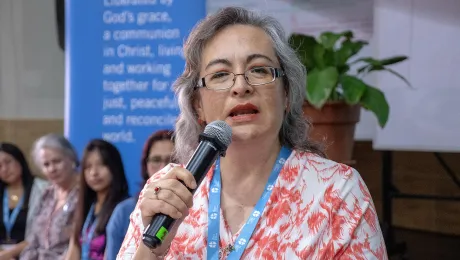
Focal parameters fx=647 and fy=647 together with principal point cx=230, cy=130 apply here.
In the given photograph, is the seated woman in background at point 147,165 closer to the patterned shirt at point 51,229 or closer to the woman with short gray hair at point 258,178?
the patterned shirt at point 51,229

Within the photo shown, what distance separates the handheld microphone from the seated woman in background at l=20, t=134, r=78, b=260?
2.15 meters

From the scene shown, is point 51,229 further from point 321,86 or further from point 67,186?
point 321,86

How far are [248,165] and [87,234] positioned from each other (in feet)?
6.05

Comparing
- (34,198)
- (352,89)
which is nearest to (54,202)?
(34,198)

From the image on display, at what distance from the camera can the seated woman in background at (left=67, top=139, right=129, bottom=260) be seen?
3166 millimetres

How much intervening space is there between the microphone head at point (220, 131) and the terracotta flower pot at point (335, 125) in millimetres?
1998

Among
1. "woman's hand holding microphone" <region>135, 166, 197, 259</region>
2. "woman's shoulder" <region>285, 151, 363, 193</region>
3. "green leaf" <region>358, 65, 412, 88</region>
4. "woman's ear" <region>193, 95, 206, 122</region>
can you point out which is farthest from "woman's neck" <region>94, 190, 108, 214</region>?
"woman's hand holding microphone" <region>135, 166, 197, 259</region>

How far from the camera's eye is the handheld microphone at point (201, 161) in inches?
46.3

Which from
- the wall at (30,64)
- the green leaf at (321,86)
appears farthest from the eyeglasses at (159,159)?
the wall at (30,64)

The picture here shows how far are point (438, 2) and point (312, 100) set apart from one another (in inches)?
47.1

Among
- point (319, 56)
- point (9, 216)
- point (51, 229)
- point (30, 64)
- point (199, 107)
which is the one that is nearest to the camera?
point (199, 107)

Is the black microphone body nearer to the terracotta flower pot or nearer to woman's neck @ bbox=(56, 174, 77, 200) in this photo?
the terracotta flower pot

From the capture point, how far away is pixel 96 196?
3.33 m

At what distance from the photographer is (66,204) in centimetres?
349
